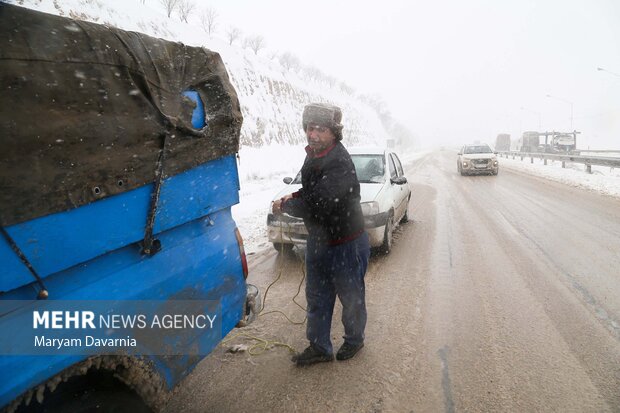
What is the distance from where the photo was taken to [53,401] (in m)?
1.40

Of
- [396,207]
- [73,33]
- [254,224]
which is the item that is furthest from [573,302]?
[254,224]

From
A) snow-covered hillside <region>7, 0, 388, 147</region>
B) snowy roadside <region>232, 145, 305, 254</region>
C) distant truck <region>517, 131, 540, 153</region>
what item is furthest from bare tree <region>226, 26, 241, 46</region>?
distant truck <region>517, 131, 540, 153</region>

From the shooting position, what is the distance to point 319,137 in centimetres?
260

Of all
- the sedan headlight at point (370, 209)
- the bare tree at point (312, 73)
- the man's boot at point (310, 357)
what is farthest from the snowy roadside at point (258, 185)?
the bare tree at point (312, 73)

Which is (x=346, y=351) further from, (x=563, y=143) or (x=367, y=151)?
(x=563, y=143)

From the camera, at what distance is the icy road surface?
8.16 feet

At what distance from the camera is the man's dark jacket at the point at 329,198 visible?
2553 millimetres

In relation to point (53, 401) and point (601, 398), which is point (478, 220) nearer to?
point (601, 398)

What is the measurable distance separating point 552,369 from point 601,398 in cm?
34

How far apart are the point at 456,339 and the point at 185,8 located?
37054mm

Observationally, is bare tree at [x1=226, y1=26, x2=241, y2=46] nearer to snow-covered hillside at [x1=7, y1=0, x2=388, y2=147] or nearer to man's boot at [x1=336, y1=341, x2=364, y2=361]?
snow-covered hillside at [x1=7, y1=0, x2=388, y2=147]

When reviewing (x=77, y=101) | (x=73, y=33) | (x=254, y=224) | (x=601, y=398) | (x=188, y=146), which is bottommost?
(x=601, y=398)

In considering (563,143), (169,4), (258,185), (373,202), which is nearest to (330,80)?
(169,4)

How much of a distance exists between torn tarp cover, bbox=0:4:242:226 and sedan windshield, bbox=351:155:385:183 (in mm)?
4301
